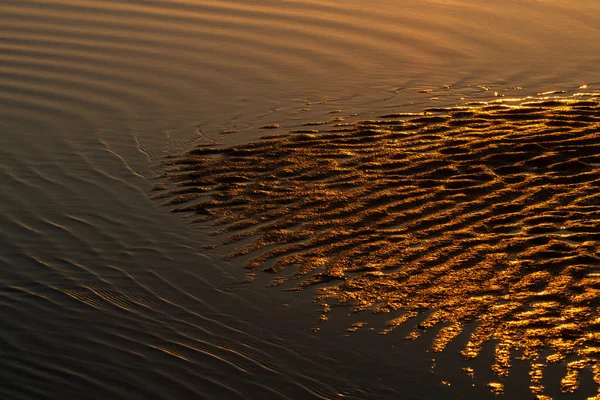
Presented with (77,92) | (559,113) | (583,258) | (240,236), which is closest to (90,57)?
(77,92)

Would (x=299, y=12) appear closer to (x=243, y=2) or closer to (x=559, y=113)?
(x=243, y=2)

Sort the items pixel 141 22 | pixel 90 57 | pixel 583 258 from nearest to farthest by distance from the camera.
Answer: pixel 583 258, pixel 90 57, pixel 141 22

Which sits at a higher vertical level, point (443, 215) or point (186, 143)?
point (186, 143)

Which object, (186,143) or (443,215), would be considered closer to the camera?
(443,215)

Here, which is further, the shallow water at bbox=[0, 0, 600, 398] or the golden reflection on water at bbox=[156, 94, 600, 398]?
the golden reflection on water at bbox=[156, 94, 600, 398]
